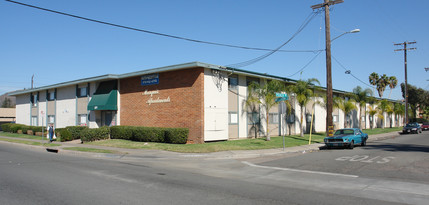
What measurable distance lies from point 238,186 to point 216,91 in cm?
1408

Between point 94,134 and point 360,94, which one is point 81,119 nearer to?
point 94,134

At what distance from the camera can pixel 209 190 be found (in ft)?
26.3

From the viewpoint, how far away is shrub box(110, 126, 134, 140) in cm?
2412

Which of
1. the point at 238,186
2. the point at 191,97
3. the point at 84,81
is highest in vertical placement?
the point at 84,81

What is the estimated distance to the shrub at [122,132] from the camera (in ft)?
79.1

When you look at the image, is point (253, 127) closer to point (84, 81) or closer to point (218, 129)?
point (218, 129)

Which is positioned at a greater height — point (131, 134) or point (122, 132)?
point (122, 132)

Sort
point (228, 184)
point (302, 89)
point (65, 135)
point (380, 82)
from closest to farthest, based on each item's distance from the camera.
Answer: point (228, 184) → point (65, 135) → point (302, 89) → point (380, 82)

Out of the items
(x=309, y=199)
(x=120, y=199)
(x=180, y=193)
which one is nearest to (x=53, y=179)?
(x=120, y=199)

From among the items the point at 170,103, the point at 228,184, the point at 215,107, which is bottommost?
the point at 228,184

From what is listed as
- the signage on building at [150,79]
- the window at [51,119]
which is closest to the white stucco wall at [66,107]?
the window at [51,119]

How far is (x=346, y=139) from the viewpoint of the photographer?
1941 centimetres

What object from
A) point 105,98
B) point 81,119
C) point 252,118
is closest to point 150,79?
point 105,98

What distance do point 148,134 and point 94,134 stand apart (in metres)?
4.90
